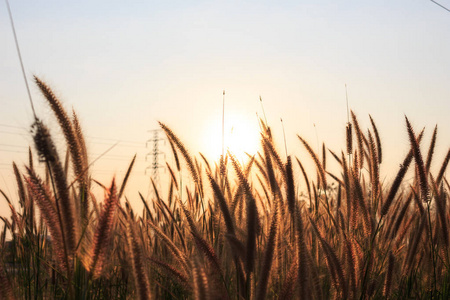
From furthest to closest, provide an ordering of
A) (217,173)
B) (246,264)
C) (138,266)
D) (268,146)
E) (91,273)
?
1. (217,173)
2. (268,146)
3. (246,264)
4. (91,273)
5. (138,266)

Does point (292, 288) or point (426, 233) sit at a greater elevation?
point (426, 233)

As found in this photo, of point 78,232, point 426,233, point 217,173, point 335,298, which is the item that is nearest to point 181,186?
point 217,173

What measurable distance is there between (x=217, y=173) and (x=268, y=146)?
3.89ft

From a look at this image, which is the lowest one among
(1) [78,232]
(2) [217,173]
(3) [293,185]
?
(1) [78,232]

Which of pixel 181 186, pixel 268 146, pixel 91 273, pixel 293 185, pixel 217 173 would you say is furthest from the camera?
pixel 181 186

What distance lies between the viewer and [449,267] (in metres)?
2.84

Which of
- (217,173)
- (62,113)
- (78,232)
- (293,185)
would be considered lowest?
(78,232)

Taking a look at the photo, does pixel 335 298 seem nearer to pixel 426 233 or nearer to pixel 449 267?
pixel 449 267

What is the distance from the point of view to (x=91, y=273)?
144 centimetres

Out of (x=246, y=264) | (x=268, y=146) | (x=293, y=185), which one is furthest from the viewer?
(x=268, y=146)

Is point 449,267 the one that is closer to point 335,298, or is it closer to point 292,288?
point 335,298

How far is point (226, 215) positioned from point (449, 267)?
65.1 inches

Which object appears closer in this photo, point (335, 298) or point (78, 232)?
point (78, 232)

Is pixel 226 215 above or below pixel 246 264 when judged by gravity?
above
